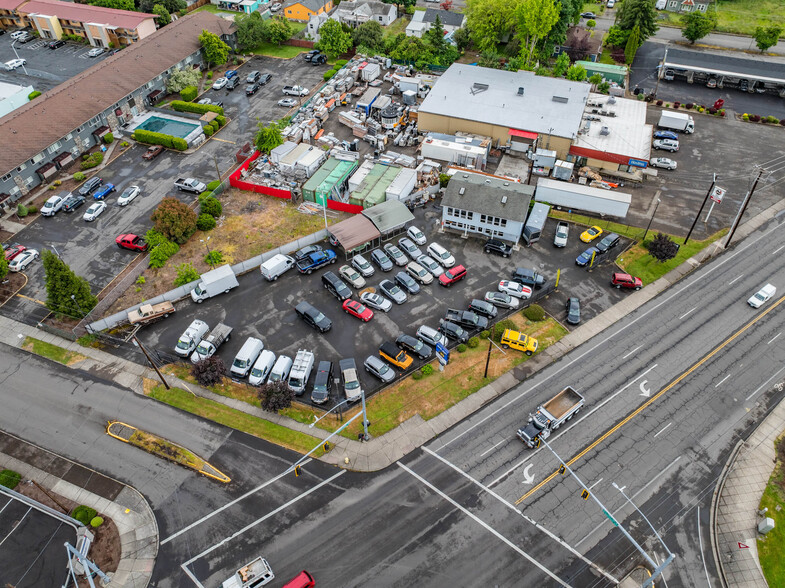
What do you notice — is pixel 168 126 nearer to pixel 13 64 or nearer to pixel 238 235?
pixel 238 235

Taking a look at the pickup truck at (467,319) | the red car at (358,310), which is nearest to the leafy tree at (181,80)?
the red car at (358,310)

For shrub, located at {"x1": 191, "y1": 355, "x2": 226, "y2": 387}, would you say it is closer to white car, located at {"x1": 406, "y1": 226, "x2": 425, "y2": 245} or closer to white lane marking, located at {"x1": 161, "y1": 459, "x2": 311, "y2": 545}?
white lane marking, located at {"x1": 161, "y1": 459, "x2": 311, "y2": 545}

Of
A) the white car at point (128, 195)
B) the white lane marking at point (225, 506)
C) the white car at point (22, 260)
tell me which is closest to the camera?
the white lane marking at point (225, 506)

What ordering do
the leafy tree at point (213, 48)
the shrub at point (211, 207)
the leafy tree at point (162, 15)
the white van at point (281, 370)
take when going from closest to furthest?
the white van at point (281, 370)
the shrub at point (211, 207)
the leafy tree at point (213, 48)
the leafy tree at point (162, 15)

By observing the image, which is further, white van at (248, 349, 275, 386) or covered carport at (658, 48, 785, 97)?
covered carport at (658, 48, 785, 97)

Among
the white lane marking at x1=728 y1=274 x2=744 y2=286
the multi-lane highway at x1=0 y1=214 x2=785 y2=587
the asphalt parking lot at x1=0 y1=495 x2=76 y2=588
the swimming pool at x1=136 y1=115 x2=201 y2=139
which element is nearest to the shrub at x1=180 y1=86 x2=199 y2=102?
the swimming pool at x1=136 y1=115 x2=201 y2=139

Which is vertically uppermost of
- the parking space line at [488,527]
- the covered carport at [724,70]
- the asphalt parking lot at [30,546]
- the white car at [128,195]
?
the covered carport at [724,70]

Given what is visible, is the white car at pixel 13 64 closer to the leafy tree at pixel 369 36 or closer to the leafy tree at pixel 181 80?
the leafy tree at pixel 181 80
